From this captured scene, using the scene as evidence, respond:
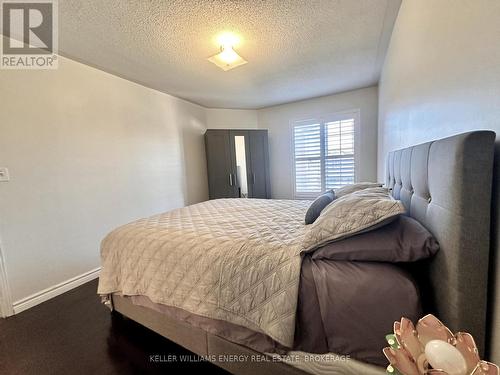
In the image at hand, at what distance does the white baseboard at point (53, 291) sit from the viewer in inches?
77.1

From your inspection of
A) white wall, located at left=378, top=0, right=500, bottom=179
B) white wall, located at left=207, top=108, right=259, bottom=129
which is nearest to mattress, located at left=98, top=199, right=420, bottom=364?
white wall, located at left=378, top=0, right=500, bottom=179

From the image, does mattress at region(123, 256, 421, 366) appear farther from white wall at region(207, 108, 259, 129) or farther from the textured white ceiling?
white wall at region(207, 108, 259, 129)

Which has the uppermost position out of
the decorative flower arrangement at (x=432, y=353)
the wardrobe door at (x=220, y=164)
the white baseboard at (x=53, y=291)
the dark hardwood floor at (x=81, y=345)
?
the wardrobe door at (x=220, y=164)

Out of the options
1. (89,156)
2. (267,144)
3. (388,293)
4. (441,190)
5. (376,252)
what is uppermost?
(267,144)

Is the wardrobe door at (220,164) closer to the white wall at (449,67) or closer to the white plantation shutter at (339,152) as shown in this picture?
the white plantation shutter at (339,152)

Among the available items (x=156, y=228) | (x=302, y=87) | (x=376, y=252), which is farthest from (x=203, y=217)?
(x=302, y=87)

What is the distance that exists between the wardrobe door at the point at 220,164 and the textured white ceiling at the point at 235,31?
0.98 m

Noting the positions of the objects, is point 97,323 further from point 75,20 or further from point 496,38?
point 496,38

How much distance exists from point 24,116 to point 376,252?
299 centimetres

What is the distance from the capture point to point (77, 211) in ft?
7.84

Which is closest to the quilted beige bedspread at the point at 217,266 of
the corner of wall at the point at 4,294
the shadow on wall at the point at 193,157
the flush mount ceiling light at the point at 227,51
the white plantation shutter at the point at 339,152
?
the corner of wall at the point at 4,294

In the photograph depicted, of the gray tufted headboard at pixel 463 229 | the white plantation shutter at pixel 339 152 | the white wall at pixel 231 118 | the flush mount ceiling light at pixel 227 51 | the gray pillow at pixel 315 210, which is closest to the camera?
the gray tufted headboard at pixel 463 229

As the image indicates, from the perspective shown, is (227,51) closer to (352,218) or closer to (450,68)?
(450,68)

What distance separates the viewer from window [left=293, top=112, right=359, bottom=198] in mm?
3885
